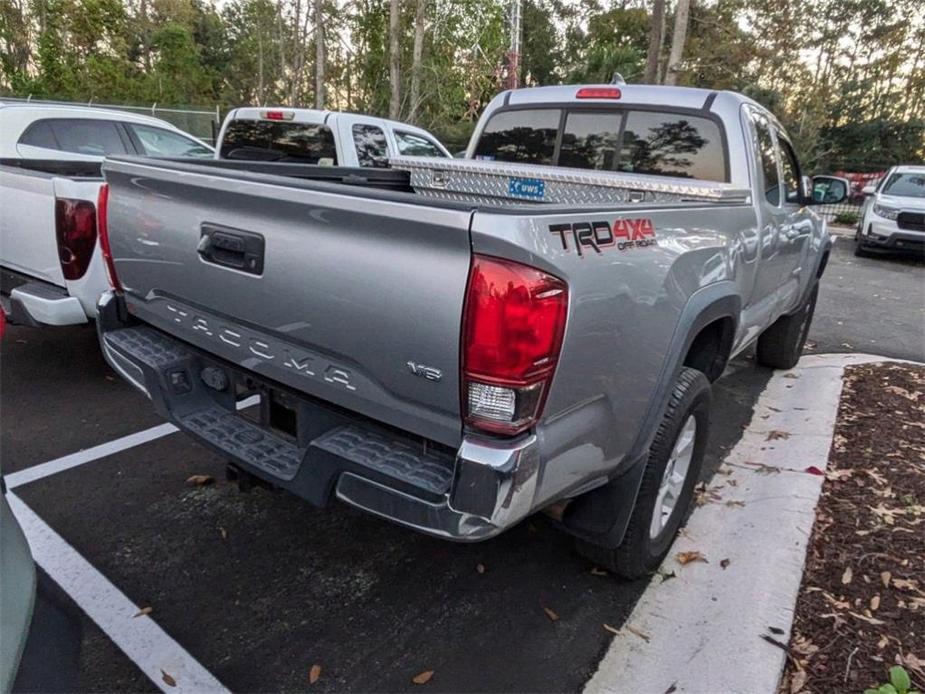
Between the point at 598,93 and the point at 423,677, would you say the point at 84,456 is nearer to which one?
the point at 423,677

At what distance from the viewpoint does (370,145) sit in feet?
23.7

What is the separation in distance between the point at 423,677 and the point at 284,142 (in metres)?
6.24

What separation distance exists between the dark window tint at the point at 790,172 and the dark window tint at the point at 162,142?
20.1 feet

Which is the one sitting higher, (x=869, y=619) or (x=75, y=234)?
(x=75, y=234)

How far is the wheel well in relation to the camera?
3.01 metres

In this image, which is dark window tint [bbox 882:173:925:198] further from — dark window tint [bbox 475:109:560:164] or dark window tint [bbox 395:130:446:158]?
dark window tint [bbox 475:109:560:164]

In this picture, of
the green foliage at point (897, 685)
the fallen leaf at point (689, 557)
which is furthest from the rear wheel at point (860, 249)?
the green foliage at point (897, 685)

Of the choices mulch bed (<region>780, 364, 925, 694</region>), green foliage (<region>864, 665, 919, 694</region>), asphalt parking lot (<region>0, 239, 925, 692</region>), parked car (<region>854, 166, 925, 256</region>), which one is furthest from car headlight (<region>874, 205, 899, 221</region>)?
green foliage (<region>864, 665, 919, 694</region>)

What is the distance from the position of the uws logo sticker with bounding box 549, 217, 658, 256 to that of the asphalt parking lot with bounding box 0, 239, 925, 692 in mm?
1207

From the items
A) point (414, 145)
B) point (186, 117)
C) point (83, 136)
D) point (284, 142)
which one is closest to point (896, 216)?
point (414, 145)

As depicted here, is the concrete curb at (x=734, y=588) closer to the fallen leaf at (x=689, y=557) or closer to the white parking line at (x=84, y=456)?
the fallen leaf at (x=689, y=557)

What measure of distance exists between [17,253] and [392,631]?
361 cm

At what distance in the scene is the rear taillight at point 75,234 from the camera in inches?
142

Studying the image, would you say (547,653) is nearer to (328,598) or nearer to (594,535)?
(594,535)
